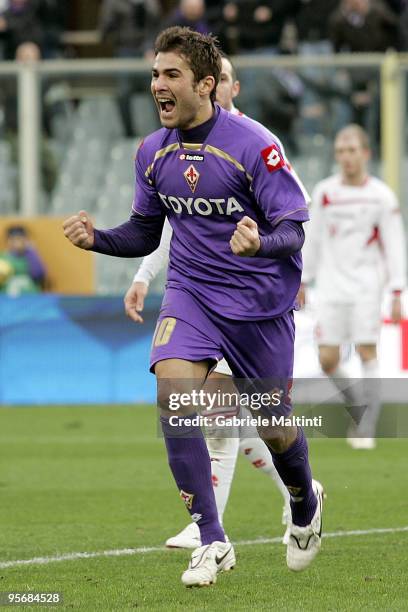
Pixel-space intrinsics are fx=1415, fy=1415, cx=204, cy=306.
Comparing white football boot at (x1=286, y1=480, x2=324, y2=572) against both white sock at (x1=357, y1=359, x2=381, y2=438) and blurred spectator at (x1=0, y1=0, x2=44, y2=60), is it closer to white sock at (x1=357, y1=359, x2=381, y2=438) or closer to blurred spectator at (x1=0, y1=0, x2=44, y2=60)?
white sock at (x1=357, y1=359, x2=381, y2=438)

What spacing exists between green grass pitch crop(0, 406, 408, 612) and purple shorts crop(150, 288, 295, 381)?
0.93 m

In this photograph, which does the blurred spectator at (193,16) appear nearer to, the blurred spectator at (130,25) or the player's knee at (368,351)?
the blurred spectator at (130,25)

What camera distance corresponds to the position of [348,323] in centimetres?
1202

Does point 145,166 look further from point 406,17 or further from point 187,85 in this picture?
point 406,17

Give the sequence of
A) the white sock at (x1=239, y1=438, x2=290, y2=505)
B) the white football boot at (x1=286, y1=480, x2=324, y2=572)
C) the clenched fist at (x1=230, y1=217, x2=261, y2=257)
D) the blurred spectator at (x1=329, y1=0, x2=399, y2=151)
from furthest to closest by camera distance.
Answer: the blurred spectator at (x1=329, y1=0, x2=399, y2=151)
the white sock at (x1=239, y1=438, x2=290, y2=505)
the white football boot at (x1=286, y1=480, x2=324, y2=572)
the clenched fist at (x1=230, y1=217, x2=261, y2=257)

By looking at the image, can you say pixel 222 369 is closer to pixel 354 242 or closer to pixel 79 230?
pixel 79 230

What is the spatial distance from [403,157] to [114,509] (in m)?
8.26

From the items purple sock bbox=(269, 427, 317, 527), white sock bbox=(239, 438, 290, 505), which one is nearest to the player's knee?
white sock bbox=(239, 438, 290, 505)

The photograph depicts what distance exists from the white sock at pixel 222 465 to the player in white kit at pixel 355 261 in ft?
15.1

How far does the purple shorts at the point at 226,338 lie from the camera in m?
5.86

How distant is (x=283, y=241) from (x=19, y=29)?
13481 mm

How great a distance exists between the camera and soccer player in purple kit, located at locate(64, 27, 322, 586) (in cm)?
581

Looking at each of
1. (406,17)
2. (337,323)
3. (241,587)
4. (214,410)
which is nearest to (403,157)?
(406,17)

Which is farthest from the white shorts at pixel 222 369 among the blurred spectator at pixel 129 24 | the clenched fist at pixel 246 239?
the blurred spectator at pixel 129 24
